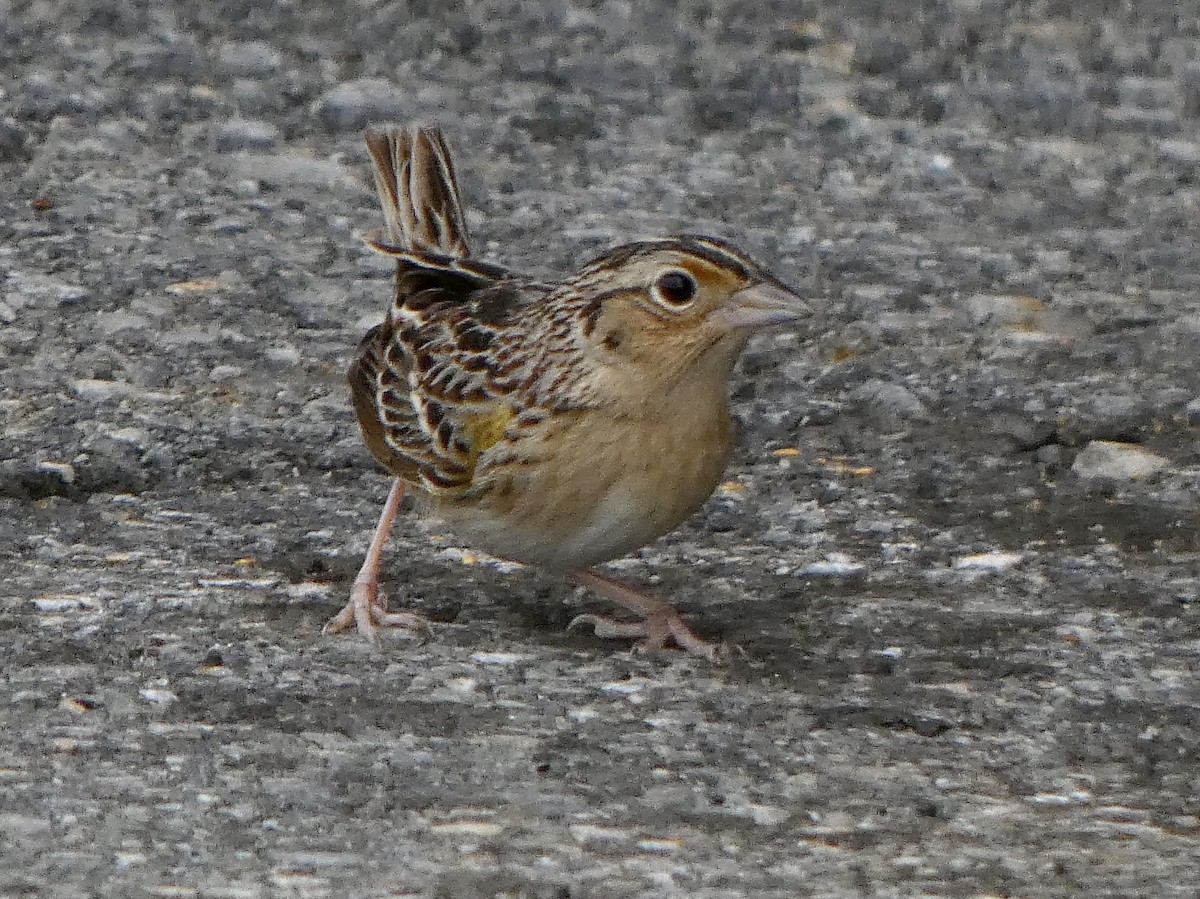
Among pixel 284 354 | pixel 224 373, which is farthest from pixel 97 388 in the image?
pixel 284 354

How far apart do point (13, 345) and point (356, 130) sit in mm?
1897

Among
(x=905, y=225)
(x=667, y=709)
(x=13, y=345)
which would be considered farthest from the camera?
(x=905, y=225)

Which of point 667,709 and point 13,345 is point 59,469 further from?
point 667,709

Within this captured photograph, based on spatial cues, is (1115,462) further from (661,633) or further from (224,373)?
(224,373)

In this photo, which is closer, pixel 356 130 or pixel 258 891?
pixel 258 891

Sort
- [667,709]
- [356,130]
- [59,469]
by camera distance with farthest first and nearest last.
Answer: [356,130], [59,469], [667,709]

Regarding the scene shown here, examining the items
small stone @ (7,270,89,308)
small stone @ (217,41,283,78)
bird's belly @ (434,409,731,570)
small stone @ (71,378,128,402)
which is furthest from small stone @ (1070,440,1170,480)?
small stone @ (217,41,283,78)

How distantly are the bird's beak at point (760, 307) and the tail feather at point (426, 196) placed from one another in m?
1.29

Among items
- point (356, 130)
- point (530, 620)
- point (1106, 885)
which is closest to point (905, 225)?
point (356, 130)

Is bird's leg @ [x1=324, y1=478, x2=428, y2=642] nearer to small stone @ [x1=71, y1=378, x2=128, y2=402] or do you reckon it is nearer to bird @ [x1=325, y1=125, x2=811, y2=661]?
bird @ [x1=325, y1=125, x2=811, y2=661]

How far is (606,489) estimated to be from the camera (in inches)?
174

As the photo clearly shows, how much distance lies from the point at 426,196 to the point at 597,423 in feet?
4.38

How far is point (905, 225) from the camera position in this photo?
6.89 m

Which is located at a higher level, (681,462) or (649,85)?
(649,85)
